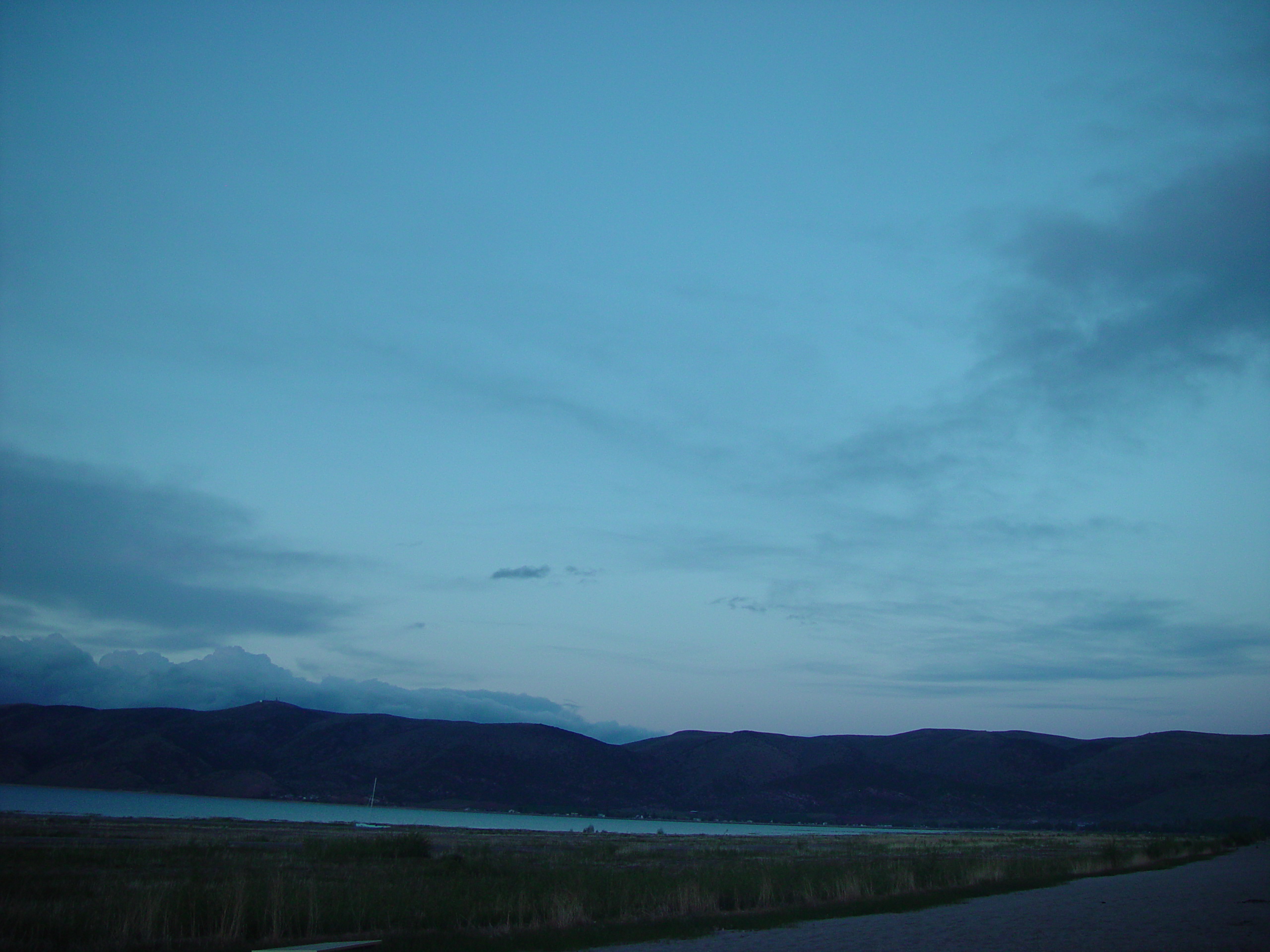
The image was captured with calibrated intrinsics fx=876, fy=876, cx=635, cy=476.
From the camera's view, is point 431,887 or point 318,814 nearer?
point 431,887

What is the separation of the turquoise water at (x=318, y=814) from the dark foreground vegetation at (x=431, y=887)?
3646 centimetres

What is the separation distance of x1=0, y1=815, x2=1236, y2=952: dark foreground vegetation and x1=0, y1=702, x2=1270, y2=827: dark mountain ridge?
99.6m

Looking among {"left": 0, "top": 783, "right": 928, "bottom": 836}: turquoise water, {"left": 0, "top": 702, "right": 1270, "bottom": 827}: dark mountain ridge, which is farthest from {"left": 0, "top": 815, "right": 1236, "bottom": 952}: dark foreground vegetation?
{"left": 0, "top": 702, "right": 1270, "bottom": 827}: dark mountain ridge

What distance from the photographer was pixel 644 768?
164 metres

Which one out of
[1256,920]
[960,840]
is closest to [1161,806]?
[960,840]

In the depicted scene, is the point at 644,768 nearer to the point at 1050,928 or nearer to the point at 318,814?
the point at 318,814

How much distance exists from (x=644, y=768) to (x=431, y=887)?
5959 inches

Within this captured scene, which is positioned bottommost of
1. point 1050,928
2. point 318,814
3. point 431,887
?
point 318,814

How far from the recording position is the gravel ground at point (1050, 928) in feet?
44.2

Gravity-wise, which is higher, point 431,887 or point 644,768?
point 431,887

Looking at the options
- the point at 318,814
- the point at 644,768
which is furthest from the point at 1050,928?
the point at 644,768

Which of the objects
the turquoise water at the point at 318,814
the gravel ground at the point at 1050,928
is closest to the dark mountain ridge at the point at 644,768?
the turquoise water at the point at 318,814

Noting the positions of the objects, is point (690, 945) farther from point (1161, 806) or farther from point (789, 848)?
point (1161, 806)

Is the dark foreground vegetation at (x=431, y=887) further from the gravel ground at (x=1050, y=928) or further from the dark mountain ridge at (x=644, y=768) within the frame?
the dark mountain ridge at (x=644, y=768)
